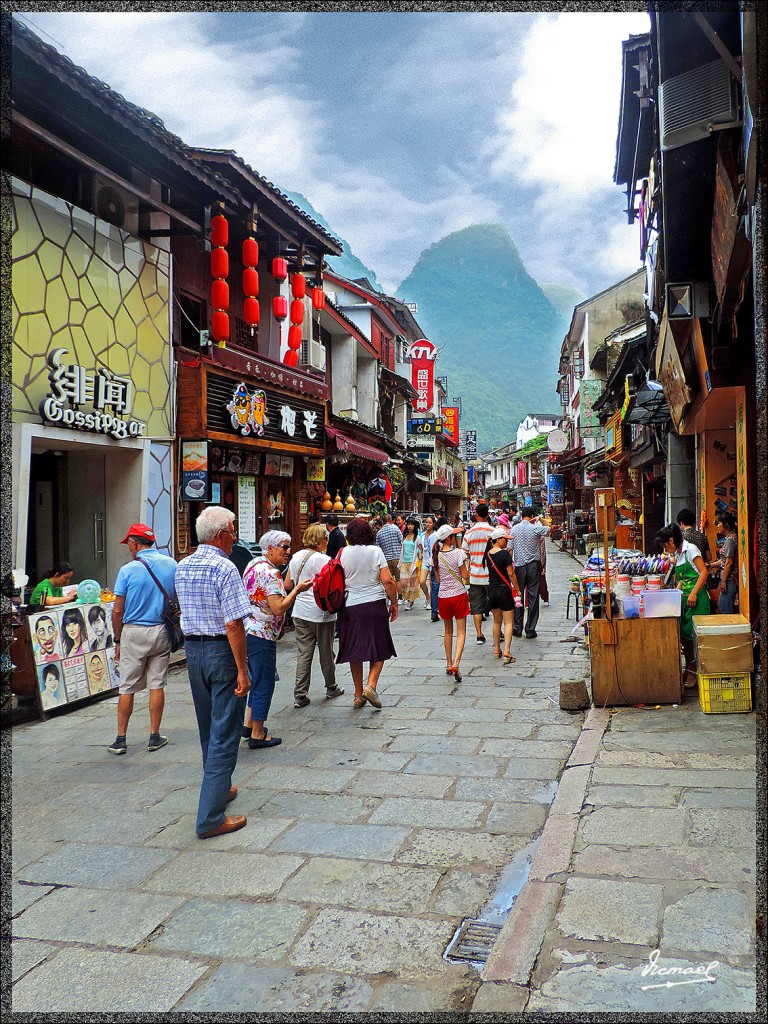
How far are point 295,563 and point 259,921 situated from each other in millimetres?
4186

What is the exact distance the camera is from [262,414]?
13.4m

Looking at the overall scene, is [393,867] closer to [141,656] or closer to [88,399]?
[141,656]

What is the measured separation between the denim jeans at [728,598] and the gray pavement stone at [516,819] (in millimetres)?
4901

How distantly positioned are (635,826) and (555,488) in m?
40.1

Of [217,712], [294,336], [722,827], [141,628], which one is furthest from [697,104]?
[294,336]

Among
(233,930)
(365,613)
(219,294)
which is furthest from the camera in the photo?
(219,294)

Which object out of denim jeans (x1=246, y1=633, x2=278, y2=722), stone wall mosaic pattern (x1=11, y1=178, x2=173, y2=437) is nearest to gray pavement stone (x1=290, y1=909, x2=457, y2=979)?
denim jeans (x1=246, y1=633, x2=278, y2=722)

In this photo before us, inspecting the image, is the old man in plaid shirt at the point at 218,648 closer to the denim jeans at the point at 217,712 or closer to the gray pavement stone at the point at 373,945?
the denim jeans at the point at 217,712

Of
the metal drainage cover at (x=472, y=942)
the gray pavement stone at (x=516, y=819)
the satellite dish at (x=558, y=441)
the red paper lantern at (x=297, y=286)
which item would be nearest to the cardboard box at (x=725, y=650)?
the gray pavement stone at (x=516, y=819)

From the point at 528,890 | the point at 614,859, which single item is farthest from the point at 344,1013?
the point at 614,859

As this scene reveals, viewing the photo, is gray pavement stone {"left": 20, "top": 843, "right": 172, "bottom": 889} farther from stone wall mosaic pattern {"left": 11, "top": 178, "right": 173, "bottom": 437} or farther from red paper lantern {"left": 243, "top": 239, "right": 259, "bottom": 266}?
red paper lantern {"left": 243, "top": 239, "right": 259, "bottom": 266}

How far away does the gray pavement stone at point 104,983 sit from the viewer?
9.97ft

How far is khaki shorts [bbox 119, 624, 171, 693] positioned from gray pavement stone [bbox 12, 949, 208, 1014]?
124 inches

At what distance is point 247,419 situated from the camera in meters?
12.7
